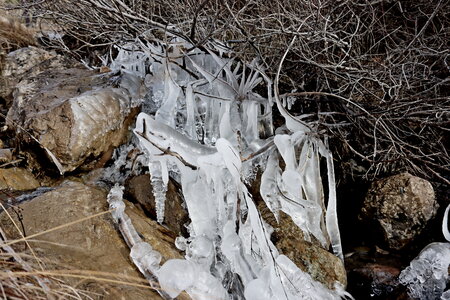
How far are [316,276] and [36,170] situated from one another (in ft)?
6.79

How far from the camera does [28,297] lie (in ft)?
4.36

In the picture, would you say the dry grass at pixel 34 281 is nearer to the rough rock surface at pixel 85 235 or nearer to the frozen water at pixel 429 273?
the rough rock surface at pixel 85 235

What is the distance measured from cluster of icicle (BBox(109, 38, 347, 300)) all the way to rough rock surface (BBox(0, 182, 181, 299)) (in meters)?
0.08

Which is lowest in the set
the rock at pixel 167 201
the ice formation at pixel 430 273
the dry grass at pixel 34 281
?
the ice formation at pixel 430 273

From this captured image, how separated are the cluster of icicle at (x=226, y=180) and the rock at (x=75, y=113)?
30 centimetres

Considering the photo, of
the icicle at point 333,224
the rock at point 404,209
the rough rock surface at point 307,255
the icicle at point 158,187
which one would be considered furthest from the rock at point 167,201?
the rock at point 404,209

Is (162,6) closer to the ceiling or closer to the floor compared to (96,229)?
closer to the ceiling

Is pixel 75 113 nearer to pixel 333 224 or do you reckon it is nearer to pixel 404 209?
pixel 333 224

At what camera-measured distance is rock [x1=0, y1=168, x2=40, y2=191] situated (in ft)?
8.60

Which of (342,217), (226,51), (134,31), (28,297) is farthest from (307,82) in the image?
(28,297)

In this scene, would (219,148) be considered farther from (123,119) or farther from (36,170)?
(36,170)

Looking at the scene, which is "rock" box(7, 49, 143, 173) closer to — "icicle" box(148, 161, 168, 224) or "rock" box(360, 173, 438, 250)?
"icicle" box(148, 161, 168, 224)

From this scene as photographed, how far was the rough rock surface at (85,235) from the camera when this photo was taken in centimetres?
183

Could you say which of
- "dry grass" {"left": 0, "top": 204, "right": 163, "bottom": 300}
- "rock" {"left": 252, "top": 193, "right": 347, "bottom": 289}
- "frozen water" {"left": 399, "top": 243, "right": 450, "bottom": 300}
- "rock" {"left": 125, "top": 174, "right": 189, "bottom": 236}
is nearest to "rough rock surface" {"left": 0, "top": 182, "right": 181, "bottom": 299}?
"dry grass" {"left": 0, "top": 204, "right": 163, "bottom": 300}
